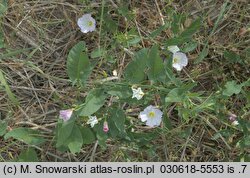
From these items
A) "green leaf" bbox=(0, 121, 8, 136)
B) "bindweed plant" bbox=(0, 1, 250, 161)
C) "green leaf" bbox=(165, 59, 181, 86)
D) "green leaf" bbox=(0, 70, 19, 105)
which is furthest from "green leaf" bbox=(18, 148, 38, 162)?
"green leaf" bbox=(165, 59, 181, 86)

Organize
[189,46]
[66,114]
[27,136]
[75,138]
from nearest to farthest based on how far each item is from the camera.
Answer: [66,114], [75,138], [27,136], [189,46]

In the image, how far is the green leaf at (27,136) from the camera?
6.11ft

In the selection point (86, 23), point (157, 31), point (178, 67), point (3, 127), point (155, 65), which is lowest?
point (3, 127)

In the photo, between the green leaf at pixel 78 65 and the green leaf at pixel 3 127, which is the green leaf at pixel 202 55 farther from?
the green leaf at pixel 3 127

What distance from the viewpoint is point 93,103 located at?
5.64 feet

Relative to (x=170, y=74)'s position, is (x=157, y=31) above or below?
above

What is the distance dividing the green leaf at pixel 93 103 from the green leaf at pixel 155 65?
0.73ft

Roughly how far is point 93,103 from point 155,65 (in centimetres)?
30

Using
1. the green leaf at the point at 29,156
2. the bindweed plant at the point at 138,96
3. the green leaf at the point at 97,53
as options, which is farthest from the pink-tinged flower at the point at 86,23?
the green leaf at the point at 29,156

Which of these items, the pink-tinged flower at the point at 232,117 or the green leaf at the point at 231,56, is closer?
the pink-tinged flower at the point at 232,117

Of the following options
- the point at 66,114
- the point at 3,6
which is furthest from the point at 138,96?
the point at 3,6

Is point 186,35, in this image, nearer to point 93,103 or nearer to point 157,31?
point 157,31

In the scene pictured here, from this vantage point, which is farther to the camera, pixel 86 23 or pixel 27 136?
pixel 86 23

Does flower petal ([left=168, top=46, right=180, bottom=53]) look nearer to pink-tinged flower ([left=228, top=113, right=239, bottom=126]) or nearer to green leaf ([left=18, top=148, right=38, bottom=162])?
pink-tinged flower ([left=228, top=113, right=239, bottom=126])
